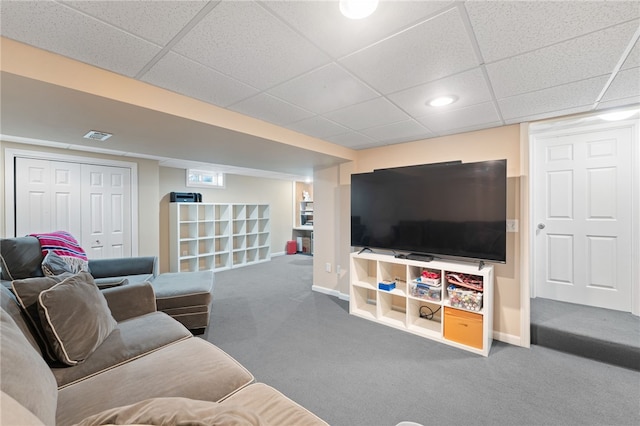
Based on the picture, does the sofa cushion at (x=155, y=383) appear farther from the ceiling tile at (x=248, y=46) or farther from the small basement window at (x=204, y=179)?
the small basement window at (x=204, y=179)

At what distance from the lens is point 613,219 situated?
9.17ft

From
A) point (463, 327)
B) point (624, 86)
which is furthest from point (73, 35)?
point (463, 327)

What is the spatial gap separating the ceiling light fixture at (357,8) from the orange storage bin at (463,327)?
8.44 feet

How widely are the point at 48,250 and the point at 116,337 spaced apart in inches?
67.8

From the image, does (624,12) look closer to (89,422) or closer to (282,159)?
(89,422)

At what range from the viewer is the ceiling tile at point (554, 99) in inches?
72.2

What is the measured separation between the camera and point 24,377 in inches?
34.6

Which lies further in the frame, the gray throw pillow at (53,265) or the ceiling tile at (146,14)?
the gray throw pillow at (53,265)

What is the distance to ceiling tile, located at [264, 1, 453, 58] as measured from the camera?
3.65ft

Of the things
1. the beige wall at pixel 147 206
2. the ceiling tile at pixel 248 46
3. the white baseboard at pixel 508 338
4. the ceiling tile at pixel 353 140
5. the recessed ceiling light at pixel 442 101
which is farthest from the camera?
the beige wall at pixel 147 206

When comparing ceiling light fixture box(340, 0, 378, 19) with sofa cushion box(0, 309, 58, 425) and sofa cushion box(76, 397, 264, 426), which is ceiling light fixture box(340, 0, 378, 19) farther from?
sofa cushion box(0, 309, 58, 425)

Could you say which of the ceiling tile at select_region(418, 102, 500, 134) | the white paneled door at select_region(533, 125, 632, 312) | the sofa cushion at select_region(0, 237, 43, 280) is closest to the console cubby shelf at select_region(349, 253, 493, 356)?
the white paneled door at select_region(533, 125, 632, 312)

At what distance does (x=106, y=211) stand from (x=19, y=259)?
217 centimetres

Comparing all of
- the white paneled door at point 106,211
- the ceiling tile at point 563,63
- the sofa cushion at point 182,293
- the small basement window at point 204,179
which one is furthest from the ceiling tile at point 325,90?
the small basement window at point 204,179
